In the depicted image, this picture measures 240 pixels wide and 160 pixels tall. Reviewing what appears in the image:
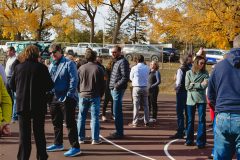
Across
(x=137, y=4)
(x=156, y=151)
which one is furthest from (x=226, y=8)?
(x=137, y=4)

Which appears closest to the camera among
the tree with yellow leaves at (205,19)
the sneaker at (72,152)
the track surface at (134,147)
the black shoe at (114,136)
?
the sneaker at (72,152)

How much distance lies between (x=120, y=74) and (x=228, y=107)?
4.95 m

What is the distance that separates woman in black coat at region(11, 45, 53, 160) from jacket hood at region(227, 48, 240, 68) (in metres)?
3.18

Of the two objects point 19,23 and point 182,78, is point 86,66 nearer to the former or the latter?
point 182,78

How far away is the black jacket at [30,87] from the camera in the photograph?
6.73m

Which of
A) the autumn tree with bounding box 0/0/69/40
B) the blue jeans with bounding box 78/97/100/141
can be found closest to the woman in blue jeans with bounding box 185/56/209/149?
the blue jeans with bounding box 78/97/100/141

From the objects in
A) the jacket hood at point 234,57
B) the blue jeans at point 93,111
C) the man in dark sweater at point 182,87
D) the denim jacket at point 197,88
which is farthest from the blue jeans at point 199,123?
the jacket hood at point 234,57

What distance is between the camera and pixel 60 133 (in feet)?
27.8

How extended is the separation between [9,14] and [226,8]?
34257mm

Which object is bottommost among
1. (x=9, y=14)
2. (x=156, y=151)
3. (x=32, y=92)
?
(x=156, y=151)

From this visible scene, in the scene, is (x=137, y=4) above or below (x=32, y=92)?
above

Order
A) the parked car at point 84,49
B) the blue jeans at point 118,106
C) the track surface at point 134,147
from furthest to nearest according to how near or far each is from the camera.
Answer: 1. the parked car at point 84,49
2. the blue jeans at point 118,106
3. the track surface at point 134,147

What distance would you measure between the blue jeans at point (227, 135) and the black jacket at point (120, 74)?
466 centimetres

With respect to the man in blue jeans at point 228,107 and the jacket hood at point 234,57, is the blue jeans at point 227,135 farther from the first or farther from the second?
the jacket hood at point 234,57
